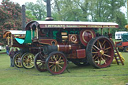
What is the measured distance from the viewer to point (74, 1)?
35938 millimetres

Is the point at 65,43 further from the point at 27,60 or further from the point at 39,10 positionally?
the point at 39,10

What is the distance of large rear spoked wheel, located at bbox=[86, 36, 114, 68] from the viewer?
375 inches

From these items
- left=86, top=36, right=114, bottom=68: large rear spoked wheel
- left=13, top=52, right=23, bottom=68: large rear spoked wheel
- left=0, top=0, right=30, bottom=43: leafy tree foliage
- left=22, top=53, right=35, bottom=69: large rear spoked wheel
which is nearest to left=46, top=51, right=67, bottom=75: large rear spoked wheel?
left=86, top=36, right=114, bottom=68: large rear spoked wheel

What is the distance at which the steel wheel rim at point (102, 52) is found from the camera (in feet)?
32.8

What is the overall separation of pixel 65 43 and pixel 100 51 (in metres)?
1.87

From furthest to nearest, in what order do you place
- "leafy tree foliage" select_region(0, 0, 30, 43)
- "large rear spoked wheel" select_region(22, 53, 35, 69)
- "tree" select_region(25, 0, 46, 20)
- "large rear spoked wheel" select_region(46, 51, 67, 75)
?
1. "tree" select_region(25, 0, 46, 20)
2. "leafy tree foliage" select_region(0, 0, 30, 43)
3. "large rear spoked wheel" select_region(22, 53, 35, 69)
4. "large rear spoked wheel" select_region(46, 51, 67, 75)

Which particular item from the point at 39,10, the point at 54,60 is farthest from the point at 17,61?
the point at 39,10

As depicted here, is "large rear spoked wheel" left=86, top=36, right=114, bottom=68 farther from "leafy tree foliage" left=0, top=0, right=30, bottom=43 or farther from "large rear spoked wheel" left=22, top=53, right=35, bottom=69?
"leafy tree foliage" left=0, top=0, right=30, bottom=43

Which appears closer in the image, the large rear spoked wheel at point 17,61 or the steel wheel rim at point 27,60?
the steel wheel rim at point 27,60

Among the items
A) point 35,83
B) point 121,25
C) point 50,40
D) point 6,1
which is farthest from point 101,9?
point 35,83

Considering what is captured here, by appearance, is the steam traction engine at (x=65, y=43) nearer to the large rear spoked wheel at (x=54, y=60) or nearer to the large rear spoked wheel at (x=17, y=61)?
the large rear spoked wheel at (x=54, y=60)

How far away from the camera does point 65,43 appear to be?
31.6ft

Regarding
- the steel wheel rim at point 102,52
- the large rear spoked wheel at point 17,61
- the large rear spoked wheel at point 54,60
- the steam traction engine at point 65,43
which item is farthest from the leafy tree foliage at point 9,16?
the large rear spoked wheel at point 54,60

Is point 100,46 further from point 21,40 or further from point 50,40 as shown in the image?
point 21,40
